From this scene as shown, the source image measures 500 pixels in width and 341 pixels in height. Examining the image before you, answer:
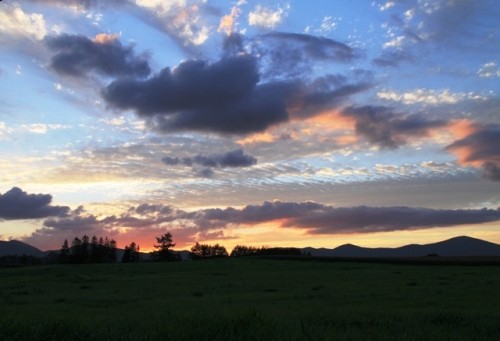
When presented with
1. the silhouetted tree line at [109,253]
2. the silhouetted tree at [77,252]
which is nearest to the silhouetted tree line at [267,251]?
the silhouetted tree line at [109,253]

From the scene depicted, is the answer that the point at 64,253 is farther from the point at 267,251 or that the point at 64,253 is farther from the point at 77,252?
the point at 267,251

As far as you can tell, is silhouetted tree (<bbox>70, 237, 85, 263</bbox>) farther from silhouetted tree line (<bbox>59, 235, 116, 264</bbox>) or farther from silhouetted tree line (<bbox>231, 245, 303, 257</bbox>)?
silhouetted tree line (<bbox>231, 245, 303, 257</bbox>)

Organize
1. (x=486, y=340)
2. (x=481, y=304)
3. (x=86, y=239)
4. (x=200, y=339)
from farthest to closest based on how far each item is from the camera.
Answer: (x=86, y=239) < (x=481, y=304) < (x=486, y=340) < (x=200, y=339)

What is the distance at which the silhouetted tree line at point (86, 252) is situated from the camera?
155500 millimetres

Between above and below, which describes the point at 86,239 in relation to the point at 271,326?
above

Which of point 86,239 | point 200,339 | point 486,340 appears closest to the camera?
point 200,339

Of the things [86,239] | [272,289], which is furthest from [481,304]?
[86,239]

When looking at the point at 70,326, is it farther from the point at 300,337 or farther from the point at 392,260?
the point at 392,260

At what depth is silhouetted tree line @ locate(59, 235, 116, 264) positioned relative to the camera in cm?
15550

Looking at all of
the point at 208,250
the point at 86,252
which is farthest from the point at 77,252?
the point at 208,250

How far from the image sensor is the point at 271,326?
876 cm

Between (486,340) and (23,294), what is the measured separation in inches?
1195

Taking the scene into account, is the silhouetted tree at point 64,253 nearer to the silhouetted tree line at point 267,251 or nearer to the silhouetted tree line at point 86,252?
the silhouetted tree line at point 86,252

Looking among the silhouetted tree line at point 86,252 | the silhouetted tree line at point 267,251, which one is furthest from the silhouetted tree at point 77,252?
the silhouetted tree line at point 267,251
